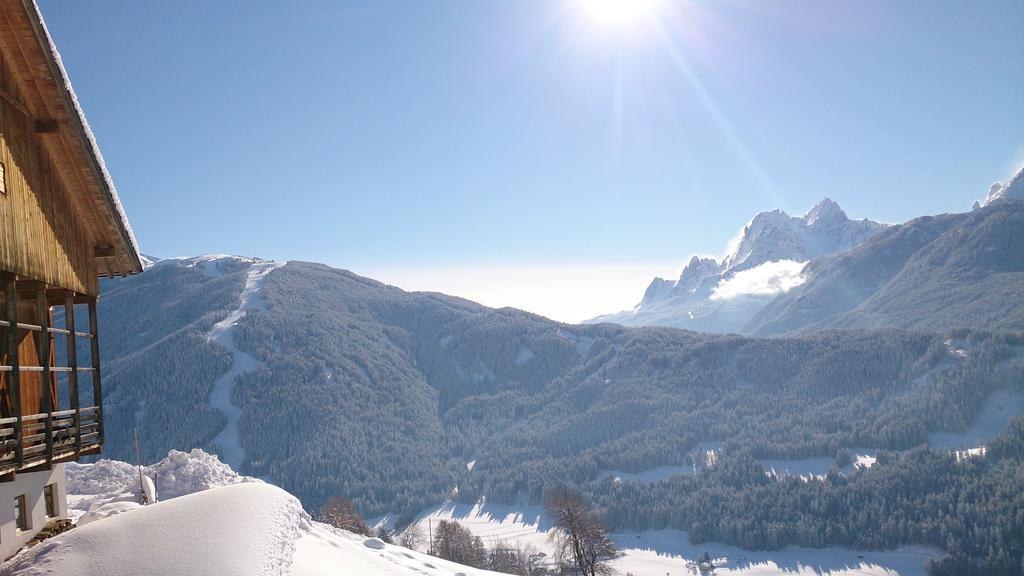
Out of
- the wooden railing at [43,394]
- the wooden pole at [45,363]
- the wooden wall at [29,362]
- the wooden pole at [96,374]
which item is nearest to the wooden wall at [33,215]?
the wooden railing at [43,394]

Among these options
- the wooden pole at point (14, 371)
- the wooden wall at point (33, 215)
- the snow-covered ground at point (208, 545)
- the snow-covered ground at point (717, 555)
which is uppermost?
the wooden wall at point (33, 215)

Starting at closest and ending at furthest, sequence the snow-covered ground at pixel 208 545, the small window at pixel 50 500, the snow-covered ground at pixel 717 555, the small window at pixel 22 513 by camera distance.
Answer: the snow-covered ground at pixel 208 545 → the small window at pixel 22 513 → the small window at pixel 50 500 → the snow-covered ground at pixel 717 555

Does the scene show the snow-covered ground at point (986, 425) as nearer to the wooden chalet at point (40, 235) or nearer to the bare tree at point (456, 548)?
the bare tree at point (456, 548)

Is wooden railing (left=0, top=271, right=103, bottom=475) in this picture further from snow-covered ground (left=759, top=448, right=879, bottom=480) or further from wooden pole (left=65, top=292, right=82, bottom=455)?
snow-covered ground (left=759, top=448, right=879, bottom=480)

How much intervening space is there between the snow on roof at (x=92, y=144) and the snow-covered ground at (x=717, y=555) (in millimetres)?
92358

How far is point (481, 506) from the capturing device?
149 metres

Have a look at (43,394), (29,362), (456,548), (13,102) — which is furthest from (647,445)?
(13,102)

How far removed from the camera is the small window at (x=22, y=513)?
44.9 ft

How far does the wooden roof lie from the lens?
39.3 ft

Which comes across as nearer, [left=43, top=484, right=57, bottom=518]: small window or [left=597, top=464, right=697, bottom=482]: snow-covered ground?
[left=43, top=484, right=57, bottom=518]: small window

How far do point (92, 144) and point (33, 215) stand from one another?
2.31m

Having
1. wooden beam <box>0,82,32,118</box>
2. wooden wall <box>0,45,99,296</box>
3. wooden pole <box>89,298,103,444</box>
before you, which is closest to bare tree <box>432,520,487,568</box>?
wooden pole <box>89,298,103,444</box>

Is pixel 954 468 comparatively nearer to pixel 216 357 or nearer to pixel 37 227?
pixel 37 227

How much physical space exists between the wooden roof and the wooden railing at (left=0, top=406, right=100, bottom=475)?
14.6 feet
